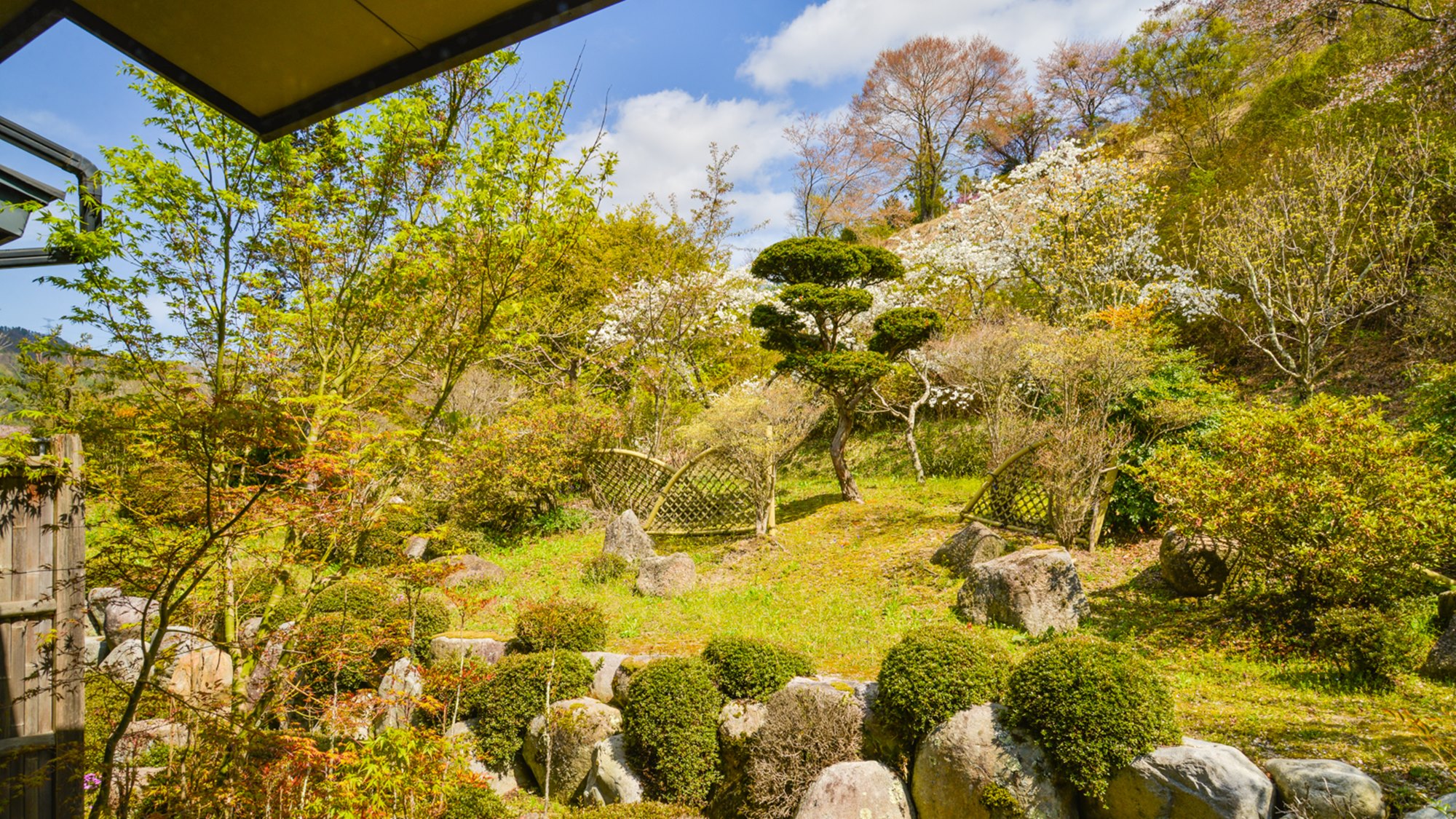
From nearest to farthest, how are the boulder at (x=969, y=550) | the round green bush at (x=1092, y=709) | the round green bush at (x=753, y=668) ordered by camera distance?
the round green bush at (x=1092, y=709) < the round green bush at (x=753, y=668) < the boulder at (x=969, y=550)

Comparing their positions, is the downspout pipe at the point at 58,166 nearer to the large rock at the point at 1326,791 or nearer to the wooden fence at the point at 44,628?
the wooden fence at the point at 44,628

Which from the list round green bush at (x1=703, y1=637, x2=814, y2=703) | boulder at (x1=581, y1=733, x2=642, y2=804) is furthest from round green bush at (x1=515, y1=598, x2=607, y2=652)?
round green bush at (x1=703, y1=637, x2=814, y2=703)

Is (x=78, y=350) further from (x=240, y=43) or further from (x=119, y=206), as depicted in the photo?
(x=240, y=43)

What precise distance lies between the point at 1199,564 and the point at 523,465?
8.47 metres

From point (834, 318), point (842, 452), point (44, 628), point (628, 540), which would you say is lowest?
point (628, 540)

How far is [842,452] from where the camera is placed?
1045 centimetres

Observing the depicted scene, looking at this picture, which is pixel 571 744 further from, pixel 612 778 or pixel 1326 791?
pixel 1326 791

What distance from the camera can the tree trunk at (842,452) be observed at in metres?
10.3

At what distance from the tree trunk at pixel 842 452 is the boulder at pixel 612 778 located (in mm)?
6197

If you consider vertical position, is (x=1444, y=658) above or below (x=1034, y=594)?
below

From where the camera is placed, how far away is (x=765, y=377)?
13.1m

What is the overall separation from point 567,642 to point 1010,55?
2779 centimetres

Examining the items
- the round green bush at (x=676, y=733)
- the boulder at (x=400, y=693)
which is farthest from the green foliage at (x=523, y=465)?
the round green bush at (x=676, y=733)

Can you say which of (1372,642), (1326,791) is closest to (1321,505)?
(1372,642)
